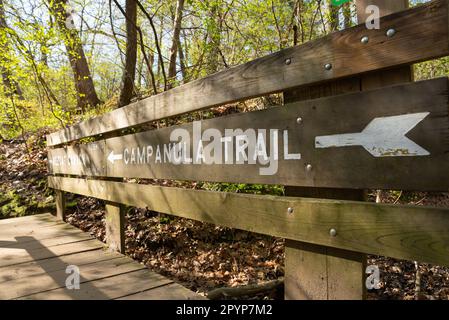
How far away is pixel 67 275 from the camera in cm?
281

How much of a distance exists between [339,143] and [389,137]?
0.23 metres

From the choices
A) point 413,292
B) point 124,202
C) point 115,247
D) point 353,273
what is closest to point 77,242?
point 115,247

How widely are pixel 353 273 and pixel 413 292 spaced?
309cm

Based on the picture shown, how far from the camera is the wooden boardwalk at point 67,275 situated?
7.86 feet

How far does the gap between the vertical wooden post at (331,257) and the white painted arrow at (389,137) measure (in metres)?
0.20

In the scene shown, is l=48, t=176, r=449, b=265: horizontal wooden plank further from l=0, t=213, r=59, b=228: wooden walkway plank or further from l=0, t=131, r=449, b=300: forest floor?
l=0, t=213, r=59, b=228: wooden walkway plank

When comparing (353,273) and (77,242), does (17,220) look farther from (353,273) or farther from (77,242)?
(353,273)

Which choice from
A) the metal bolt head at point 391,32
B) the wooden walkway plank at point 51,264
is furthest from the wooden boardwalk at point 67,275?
the metal bolt head at point 391,32

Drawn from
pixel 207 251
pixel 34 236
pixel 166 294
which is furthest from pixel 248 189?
pixel 166 294

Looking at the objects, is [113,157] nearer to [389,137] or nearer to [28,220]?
[28,220]

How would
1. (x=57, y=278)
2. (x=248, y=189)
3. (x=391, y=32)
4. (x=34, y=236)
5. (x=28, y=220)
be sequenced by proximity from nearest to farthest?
(x=391, y=32) < (x=57, y=278) < (x=34, y=236) < (x=28, y=220) < (x=248, y=189)

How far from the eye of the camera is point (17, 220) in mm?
5402

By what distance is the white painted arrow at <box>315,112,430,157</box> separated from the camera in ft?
4.44

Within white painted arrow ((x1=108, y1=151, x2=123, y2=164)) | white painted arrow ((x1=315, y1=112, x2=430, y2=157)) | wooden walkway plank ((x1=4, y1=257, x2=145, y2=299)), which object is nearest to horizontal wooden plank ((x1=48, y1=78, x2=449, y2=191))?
white painted arrow ((x1=315, y1=112, x2=430, y2=157))
